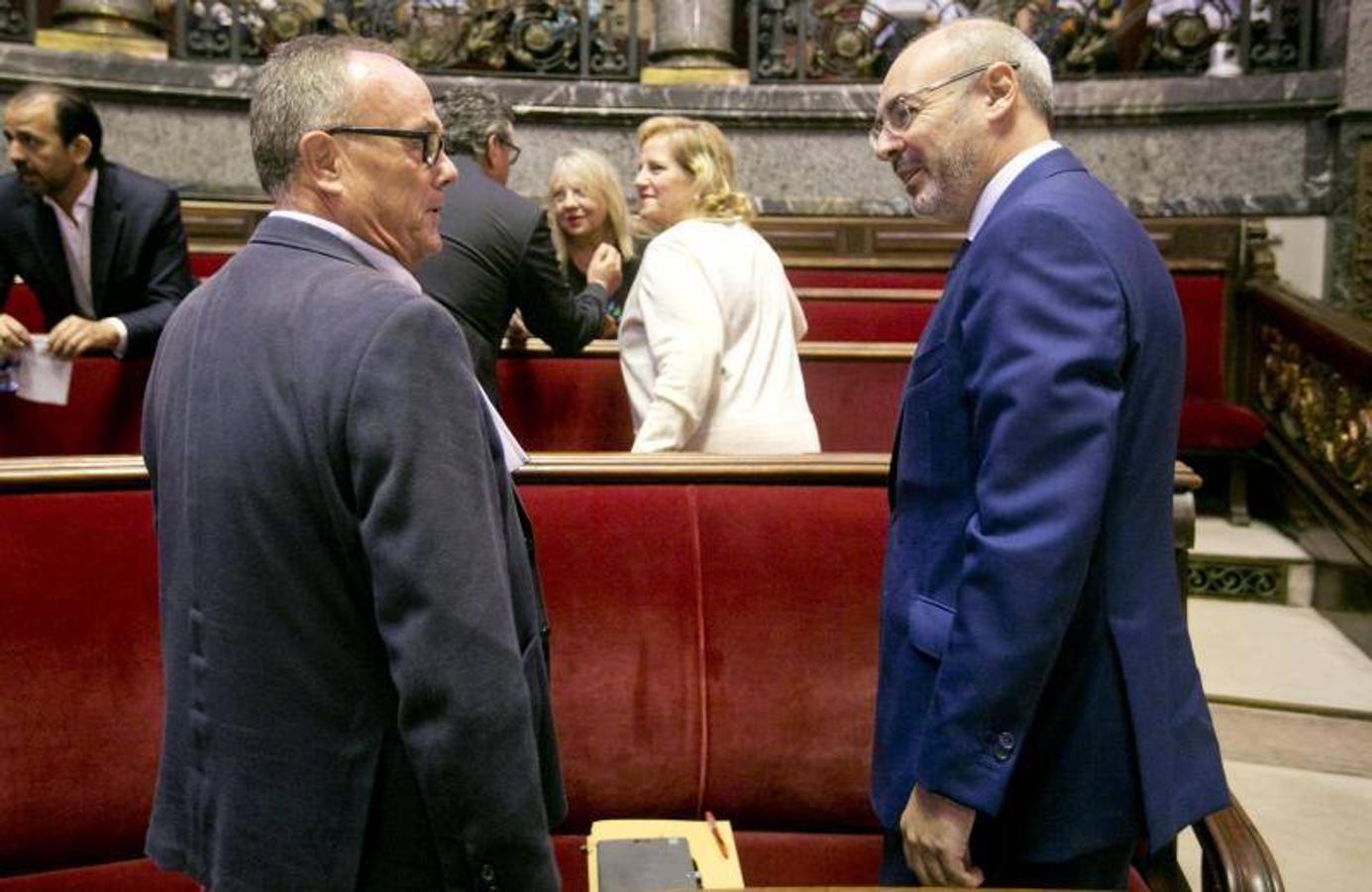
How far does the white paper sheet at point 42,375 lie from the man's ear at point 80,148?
19.2 inches

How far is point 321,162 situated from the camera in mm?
1267

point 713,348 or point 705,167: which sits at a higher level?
point 705,167

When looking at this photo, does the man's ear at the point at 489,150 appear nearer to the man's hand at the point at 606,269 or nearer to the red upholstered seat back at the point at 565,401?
the man's hand at the point at 606,269

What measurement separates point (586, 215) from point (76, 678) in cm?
233

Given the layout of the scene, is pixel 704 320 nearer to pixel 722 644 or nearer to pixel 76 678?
pixel 722 644

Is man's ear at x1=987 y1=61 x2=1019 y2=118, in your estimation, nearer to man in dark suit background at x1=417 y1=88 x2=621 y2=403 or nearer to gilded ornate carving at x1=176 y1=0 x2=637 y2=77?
man in dark suit background at x1=417 y1=88 x2=621 y2=403

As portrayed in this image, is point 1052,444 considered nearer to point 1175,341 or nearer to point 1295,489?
point 1175,341

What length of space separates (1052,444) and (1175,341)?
0.70ft

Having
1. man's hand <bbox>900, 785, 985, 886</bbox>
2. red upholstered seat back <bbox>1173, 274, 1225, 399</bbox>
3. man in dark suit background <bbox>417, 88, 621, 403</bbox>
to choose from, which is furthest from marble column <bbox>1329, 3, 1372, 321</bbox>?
man's hand <bbox>900, 785, 985, 886</bbox>

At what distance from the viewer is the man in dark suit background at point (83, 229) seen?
10.9 feet

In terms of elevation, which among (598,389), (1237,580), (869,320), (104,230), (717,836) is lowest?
(1237,580)

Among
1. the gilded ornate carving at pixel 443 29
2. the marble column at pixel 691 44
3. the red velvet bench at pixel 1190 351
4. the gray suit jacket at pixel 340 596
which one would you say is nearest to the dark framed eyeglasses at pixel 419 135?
the gray suit jacket at pixel 340 596

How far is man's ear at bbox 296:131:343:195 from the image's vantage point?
125 cm

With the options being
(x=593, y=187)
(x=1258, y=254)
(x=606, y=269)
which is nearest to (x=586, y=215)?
(x=593, y=187)
